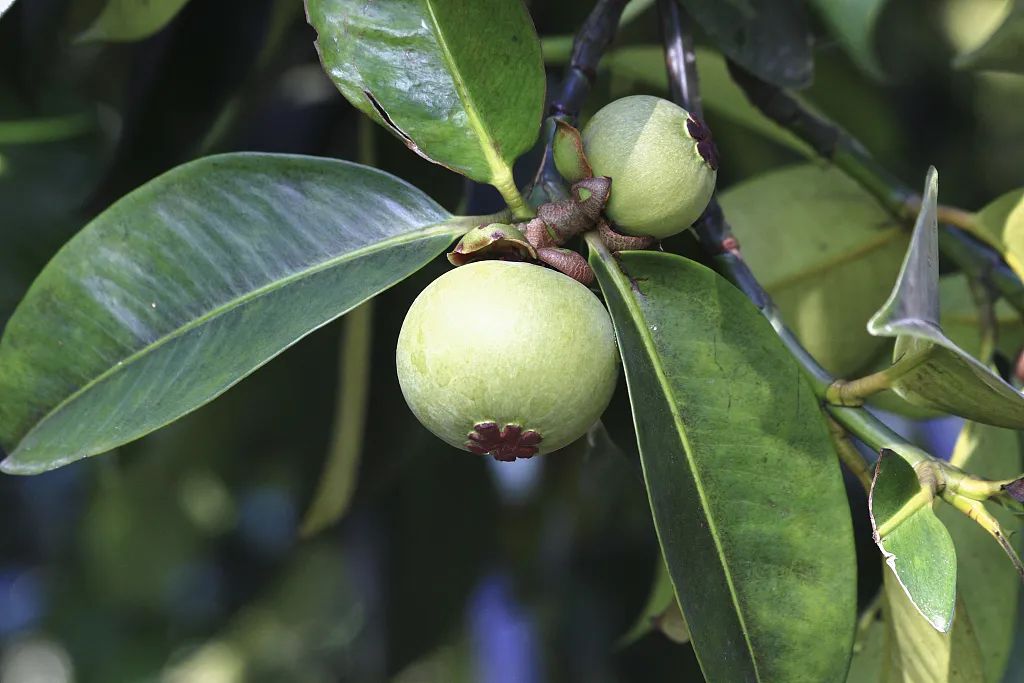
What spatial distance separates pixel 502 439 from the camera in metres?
0.63

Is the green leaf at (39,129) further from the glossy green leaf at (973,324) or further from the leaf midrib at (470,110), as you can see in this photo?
the glossy green leaf at (973,324)

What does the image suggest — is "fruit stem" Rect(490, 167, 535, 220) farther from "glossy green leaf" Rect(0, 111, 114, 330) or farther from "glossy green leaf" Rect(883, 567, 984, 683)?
"glossy green leaf" Rect(0, 111, 114, 330)

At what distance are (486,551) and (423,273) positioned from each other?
0.60m

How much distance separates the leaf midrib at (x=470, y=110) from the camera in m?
0.68

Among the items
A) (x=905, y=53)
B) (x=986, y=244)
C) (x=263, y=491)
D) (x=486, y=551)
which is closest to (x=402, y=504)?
(x=486, y=551)

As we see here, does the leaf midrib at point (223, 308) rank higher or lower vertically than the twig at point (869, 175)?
higher

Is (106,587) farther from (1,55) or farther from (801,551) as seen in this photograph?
(801,551)

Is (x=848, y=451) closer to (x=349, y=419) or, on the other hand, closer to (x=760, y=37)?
(x=760, y=37)

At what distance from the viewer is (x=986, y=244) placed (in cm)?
98

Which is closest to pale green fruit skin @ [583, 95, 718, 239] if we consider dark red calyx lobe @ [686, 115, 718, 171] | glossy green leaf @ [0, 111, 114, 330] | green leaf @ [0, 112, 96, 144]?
dark red calyx lobe @ [686, 115, 718, 171]

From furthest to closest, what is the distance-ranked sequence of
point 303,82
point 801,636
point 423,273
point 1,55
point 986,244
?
point 303,82
point 1,55
point 423,273
point 986,244
point 801,636

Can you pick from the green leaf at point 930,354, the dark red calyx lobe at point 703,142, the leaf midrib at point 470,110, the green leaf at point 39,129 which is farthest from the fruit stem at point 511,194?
the green leaf at point 39,129

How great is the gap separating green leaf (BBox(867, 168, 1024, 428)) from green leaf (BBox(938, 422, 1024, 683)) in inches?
11.5

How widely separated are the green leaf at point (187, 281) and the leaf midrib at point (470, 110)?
A: 51 mm
